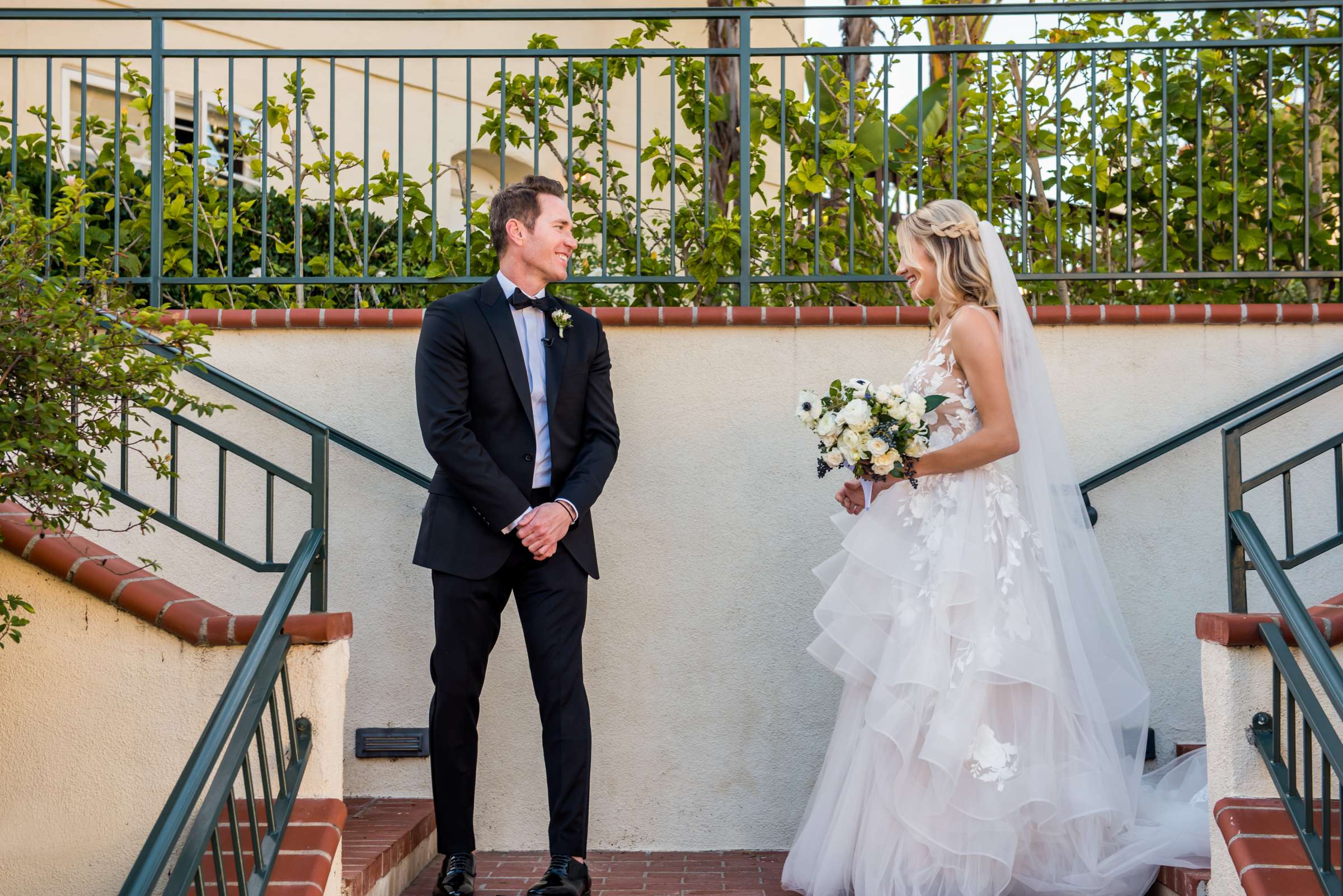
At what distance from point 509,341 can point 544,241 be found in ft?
1.11

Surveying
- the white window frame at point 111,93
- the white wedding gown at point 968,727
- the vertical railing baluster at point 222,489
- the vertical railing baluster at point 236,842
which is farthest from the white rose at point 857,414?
the white window frame at point 111,93

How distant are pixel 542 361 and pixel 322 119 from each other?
22.7 ft

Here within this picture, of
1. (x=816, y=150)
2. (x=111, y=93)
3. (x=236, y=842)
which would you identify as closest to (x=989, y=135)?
(x=816, y=150)

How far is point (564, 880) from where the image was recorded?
343cm

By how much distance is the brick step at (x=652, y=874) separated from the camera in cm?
375

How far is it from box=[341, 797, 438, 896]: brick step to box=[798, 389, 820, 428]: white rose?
1.70 m

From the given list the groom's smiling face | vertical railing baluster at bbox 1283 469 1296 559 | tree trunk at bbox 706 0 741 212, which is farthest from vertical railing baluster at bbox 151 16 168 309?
vertical railing baluster at bbox 1283 469 1296 559

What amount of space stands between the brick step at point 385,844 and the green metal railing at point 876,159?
72.7 inches

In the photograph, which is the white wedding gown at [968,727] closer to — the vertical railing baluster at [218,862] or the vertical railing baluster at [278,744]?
the vertical railing baluster at [278,744]

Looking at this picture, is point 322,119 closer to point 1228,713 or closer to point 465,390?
point 465,390

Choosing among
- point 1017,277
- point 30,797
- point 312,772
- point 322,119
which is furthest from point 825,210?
point 322,119

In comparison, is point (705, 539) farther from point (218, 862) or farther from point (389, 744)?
point (218, 862)

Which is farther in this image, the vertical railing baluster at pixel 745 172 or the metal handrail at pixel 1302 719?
the vertical railing baluster at pixel 745 172

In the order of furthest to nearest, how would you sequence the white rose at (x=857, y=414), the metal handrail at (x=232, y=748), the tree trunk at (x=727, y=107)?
the tree trunk at (x=727, y=107)
the white rose at (x=857, y=414)
the metal handrail at (x=232, y=748)
